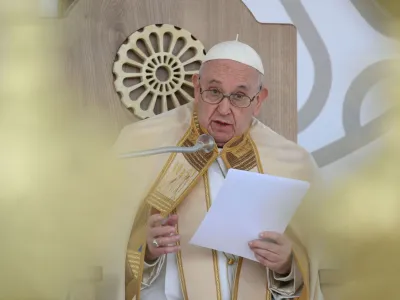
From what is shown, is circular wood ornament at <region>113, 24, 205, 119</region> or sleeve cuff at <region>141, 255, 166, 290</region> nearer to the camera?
sleeve cuff at <region>141, 255, 166, 290</region>

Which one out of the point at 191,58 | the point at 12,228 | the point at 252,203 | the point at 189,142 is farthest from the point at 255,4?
the point at 12,228

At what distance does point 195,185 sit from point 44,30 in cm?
42

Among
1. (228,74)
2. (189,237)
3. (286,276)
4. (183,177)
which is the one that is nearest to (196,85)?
(228,74)

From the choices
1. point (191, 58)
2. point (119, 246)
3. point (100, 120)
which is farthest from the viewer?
point (191, 58)

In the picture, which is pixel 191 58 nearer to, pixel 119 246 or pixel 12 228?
pixel 119 246

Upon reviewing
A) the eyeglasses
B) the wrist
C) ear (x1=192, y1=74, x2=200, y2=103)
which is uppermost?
ear (x1=192, y1=74, x2=200, y2=103)

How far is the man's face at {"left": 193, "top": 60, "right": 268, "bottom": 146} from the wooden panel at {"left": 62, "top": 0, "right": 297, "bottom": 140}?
0.14 m

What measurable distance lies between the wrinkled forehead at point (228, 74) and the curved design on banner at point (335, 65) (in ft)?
0.65

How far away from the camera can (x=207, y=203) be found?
0.93m

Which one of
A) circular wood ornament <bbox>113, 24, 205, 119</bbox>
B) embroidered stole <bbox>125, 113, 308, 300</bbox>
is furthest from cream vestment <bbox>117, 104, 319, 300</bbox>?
circular wood ornament <bbox>113, 24, 205, 119</bbox>

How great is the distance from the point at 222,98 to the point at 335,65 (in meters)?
0.30

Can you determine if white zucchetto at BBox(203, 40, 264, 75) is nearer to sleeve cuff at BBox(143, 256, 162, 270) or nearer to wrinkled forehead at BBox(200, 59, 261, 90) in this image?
wrinkled forehead at BBox(200, 59, 261, 90)

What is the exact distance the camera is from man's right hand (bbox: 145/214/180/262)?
2.80 feet

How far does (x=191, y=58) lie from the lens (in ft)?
3.46
